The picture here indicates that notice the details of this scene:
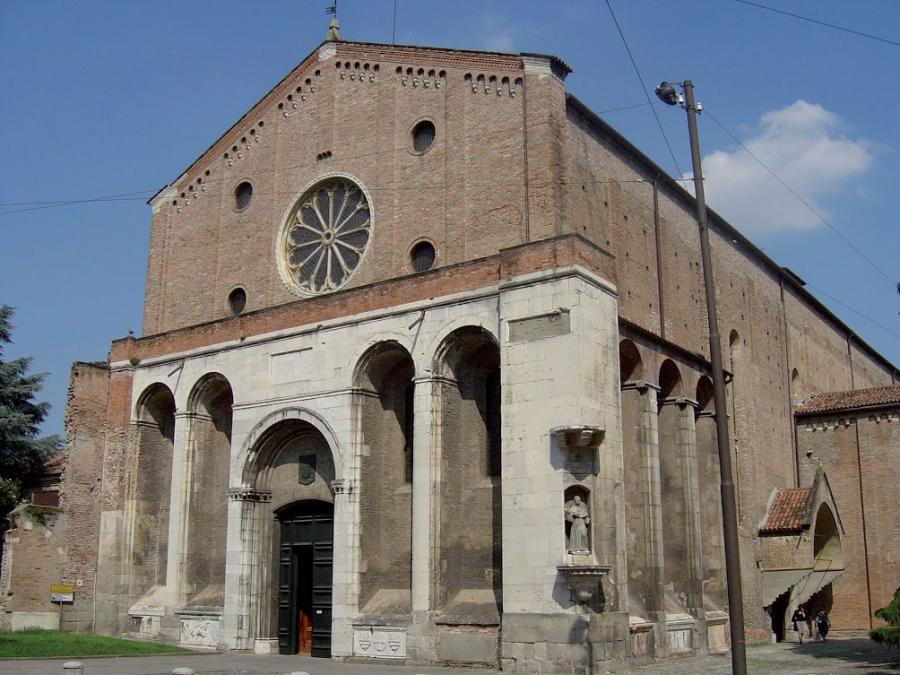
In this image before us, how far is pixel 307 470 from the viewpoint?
21.8m

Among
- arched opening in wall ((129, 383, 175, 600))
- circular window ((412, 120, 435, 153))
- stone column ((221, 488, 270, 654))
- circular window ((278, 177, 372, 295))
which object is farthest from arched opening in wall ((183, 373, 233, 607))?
circular window ((412, 120, 435, 153))

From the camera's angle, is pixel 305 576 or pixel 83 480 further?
pixel 83 480

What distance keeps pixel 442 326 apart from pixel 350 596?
5703 millimetres

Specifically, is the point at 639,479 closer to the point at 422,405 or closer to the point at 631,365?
the point at 631,365

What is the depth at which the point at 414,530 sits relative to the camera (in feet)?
61.7

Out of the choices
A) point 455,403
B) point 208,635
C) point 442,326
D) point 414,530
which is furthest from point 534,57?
point 208,635

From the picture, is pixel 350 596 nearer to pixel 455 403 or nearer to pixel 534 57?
pixel 455 403

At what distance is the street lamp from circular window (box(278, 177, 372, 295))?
1156 cm

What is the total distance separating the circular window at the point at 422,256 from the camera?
22.1 m

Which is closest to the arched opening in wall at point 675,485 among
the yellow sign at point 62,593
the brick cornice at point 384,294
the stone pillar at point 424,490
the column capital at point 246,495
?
the brick cornice at point 384,294

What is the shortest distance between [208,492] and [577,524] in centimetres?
1054

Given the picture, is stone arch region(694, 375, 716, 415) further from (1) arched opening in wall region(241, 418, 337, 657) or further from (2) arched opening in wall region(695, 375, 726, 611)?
(1) arched opening in wall region(241, 418, 337, 657)

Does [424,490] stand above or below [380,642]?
above

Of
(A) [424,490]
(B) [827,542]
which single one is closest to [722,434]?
(A) [424,490]
